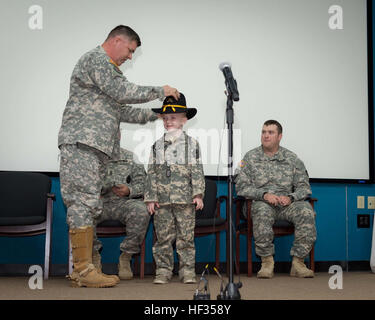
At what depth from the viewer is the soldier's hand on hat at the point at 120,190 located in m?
3.76

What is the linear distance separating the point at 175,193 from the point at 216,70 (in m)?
1.64

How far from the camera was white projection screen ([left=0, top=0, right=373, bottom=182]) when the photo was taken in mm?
4168

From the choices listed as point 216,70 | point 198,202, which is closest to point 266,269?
point 198,202

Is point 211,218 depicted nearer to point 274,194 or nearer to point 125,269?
point 274,194

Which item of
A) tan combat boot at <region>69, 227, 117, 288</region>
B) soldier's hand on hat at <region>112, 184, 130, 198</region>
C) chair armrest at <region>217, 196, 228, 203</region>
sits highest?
soldier's hand on hat at <region>112, 184, 130, 198</region>

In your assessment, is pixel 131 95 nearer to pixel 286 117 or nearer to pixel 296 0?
pixel 286 117

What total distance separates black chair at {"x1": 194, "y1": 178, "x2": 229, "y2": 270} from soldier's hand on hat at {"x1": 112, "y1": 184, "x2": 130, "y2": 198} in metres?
0.62

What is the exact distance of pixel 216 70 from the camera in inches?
176

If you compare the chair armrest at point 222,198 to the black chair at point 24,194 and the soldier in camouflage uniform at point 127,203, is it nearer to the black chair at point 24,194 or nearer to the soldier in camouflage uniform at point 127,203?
the soldier in camouflage uniform at point 127,203

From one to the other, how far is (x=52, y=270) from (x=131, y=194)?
3.28ft

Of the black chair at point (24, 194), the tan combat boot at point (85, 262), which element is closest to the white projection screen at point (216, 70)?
the black chair at point (24, 194)

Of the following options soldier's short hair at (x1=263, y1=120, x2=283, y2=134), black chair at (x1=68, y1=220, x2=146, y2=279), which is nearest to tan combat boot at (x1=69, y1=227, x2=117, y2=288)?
black chair at (x1=68, y1=220, x2=146, y2=279)

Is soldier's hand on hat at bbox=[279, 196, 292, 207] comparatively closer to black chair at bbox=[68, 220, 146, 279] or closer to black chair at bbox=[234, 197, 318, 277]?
black chair at bbox=[234, 197, 318, 277]

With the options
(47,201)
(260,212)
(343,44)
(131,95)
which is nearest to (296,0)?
(343,44)
